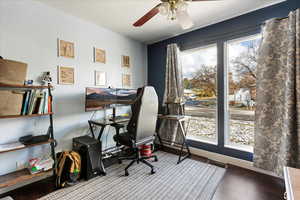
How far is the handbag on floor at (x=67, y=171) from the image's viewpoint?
1.77m

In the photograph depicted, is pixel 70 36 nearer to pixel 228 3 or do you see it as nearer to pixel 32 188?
pixel 32 188

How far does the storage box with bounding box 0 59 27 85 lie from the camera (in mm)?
1468

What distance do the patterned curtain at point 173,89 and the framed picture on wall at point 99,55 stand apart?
127cm

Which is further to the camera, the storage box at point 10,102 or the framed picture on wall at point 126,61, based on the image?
the framed picture on wall at point 126,61

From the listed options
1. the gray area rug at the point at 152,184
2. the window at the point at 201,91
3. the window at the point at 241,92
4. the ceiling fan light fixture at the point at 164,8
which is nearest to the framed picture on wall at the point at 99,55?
the ceiling fan light fixture at the point at 164,8

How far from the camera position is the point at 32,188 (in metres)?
1.78

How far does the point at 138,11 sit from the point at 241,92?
2068 mm

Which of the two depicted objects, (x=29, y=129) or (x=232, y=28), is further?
(x=232, y=28)

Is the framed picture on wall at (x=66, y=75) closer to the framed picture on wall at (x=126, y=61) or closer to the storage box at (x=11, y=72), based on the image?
the storage box at (x=11, y=72)

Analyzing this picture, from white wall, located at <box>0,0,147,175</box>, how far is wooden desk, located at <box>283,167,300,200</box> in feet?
8.24

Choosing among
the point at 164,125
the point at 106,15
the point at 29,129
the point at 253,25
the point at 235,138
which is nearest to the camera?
the point at 29,129

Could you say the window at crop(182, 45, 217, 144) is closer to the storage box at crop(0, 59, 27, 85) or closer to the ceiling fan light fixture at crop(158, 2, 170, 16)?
the ceiling fan light fixture at crop(158, 2, 170, 16)

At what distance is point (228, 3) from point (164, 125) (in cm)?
231

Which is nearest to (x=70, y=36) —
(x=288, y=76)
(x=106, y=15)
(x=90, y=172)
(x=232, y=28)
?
(x=106, y=15)
